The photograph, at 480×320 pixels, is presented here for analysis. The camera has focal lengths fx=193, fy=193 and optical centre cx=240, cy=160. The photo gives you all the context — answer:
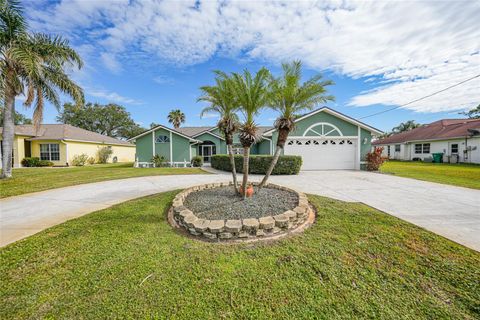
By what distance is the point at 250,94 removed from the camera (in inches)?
205

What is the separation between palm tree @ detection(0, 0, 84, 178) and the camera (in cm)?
899

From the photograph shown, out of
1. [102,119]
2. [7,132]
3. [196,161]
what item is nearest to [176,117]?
[196,161]

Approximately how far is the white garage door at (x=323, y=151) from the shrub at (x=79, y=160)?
22.4 meters

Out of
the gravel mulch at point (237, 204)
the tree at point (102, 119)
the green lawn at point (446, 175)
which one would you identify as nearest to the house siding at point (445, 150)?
the green lawn at point (446, 175)

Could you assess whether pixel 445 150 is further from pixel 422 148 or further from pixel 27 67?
pixel 27 67

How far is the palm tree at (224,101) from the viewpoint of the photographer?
17.7 feet

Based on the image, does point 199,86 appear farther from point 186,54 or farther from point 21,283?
point 186,54

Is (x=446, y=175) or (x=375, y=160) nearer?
(x=446, y=175)

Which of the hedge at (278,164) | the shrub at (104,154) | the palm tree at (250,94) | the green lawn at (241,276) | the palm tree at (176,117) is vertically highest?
the palm tree at (176,117)

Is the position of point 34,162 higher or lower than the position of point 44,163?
higher

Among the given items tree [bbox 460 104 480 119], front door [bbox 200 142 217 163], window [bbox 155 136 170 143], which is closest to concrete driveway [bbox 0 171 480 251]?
window [bbox 155 136 170 143]

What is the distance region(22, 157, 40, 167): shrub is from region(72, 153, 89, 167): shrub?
2.76 meters

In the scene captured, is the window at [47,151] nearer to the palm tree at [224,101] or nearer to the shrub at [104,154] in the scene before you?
the shrub at [104,154]

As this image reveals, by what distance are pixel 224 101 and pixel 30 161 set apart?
→ 24503 millimetres
